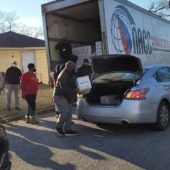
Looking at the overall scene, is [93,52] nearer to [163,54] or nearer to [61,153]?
[163,54]

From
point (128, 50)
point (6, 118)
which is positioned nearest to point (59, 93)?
point (6, 118)

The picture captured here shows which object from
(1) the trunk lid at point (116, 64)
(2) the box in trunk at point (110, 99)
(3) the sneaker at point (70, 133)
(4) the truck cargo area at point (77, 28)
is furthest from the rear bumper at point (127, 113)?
(4) the truck cargo area at point (77, 28)

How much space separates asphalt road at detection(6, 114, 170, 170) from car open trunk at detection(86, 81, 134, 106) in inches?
26.4

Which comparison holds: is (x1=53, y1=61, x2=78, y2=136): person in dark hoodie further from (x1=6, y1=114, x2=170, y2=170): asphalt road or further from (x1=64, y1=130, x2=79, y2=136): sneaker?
(x1=6, y1=114, x2=170, y2=170): asphalt road

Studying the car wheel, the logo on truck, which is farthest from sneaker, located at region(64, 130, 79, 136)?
the logo on truck

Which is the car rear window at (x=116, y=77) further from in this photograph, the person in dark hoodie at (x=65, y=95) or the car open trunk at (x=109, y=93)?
the person in dark hoodie at (x=65, y=95)

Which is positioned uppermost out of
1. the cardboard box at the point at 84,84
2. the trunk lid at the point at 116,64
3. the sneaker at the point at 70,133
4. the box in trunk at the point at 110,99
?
the trunk lid at the point at 116,64

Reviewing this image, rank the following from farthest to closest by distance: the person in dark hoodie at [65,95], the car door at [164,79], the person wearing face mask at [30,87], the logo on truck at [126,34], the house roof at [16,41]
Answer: the house roof at [16,41], the logo on truck at [126,34], the person wearing face mask at [30,87], the car door at [164,79], the person in dark hoodie at [65,95]

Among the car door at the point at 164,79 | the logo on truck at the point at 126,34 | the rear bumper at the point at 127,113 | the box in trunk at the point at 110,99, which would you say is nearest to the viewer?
the rear bumper at the point at 127,113

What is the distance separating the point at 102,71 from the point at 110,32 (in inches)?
107

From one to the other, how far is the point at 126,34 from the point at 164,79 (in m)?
4.34

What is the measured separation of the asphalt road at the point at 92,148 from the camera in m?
6.45

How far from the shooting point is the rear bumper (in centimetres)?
826

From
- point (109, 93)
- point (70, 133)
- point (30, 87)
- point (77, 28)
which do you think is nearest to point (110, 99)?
point (109, 93)
